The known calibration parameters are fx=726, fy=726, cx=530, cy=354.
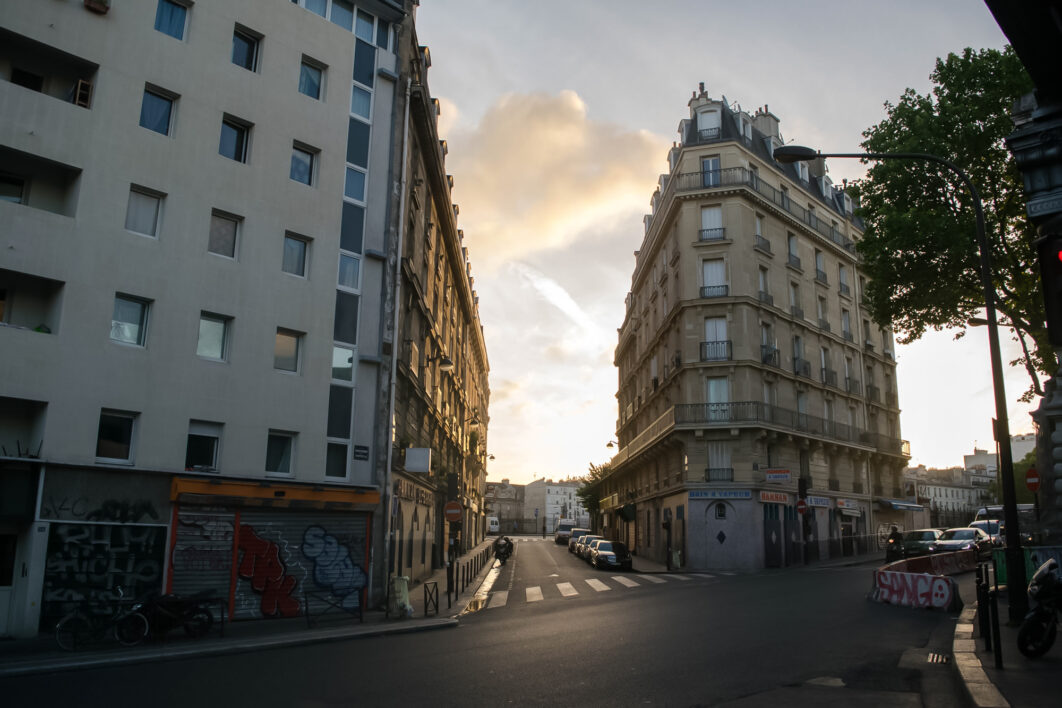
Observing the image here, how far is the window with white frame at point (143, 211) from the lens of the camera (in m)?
16.6

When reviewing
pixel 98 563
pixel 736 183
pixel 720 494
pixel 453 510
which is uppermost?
pixel 736 183

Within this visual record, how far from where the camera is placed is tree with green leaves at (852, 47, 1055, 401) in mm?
22938

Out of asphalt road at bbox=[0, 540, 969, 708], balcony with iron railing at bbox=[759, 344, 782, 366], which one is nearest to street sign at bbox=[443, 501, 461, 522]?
asphalt road at bbox=[0, 540, 969, 708]

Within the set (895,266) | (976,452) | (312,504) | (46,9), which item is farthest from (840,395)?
(976,452)

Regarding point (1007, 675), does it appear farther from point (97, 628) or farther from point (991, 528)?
point (991, 528)

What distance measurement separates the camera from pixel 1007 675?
25.0 feet

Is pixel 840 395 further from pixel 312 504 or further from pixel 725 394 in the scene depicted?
pixel 312 504

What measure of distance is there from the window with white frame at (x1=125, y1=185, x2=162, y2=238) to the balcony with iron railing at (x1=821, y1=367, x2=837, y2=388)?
35663 millimetres

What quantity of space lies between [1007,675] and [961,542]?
25849mm

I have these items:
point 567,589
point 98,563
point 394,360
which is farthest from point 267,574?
point 567,589

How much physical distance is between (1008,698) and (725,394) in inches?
1200

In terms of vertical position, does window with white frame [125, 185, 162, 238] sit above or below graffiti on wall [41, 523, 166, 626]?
above

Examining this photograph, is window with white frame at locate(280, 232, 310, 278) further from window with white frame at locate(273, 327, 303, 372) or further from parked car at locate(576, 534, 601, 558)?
parked car at locate(576, 534, 601, 558)

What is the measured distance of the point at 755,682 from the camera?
317 inches
